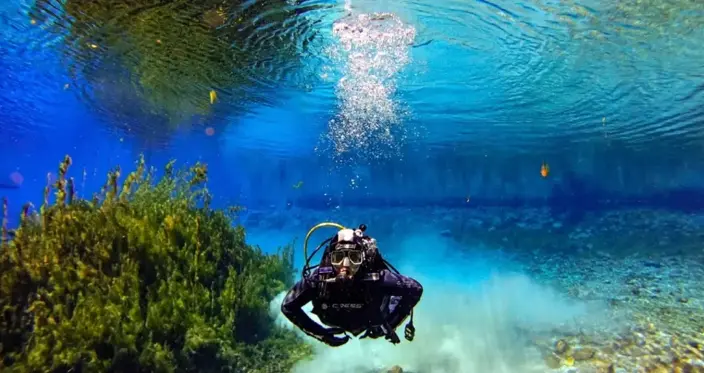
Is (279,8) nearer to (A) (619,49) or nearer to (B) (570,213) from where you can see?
(A) (619,49)

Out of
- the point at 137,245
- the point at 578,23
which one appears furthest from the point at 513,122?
the point at 137,245

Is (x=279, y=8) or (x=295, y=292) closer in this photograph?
(x=295, y=292)

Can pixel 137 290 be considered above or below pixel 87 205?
below

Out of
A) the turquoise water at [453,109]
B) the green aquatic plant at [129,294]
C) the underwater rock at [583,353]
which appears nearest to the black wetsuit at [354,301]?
the green aquatic plant at [129,294]

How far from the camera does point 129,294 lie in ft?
19.5

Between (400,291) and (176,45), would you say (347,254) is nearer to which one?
(400,291)

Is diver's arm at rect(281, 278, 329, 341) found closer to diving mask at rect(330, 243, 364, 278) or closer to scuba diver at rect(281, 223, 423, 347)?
scuba diver at rect(281, 223, 423, 347)

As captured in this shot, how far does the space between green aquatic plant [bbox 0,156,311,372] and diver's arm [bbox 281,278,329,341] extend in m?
2.42

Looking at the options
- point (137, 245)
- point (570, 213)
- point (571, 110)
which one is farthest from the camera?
point (570, 213)

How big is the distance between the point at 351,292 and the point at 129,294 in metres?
4.10

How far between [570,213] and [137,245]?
34193 millimetres

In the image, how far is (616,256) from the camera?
17.9m

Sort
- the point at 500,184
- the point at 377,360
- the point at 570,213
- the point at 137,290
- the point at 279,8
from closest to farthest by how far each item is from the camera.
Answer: the point at 137,290 < the point at 377,360 < the point at 279,8 < the point at 570,213 < the point at 500,184

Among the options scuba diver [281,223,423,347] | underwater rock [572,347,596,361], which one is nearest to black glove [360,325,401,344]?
scuba diver [281,223,423,347]
